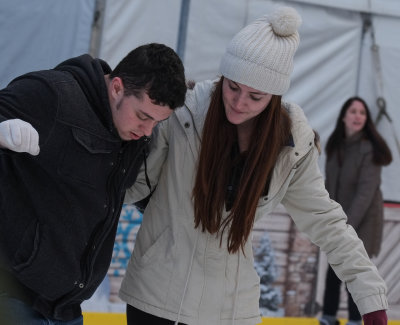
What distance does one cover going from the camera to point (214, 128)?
2.61 metres

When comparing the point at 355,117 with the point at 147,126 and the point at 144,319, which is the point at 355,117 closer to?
the point at 144,319

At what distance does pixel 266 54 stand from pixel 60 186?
811 millimetres

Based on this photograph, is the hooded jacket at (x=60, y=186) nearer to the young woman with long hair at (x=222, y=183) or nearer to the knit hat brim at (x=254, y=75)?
the young woman with long hair at (x=222, y=183)

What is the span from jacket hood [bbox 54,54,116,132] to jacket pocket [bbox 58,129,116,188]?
0.22 ft

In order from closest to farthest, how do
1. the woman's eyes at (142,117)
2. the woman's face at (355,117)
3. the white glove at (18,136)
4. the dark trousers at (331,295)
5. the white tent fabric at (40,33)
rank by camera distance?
the white glove at (18,136) → the woman's eyes at (142,117) → the white tent fabric at (40,33) → the woman's face at (355,117) → the dark trousers at (331,295)

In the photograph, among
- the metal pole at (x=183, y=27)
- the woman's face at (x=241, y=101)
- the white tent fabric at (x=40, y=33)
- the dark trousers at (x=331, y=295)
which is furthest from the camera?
the dark trousers at (x=331, y=295)

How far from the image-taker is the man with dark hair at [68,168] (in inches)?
87.0

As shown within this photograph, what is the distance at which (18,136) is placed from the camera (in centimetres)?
198

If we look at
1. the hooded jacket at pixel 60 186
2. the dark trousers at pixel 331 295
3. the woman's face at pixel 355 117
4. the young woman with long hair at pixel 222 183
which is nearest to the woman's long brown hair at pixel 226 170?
the young woman with long hair at pixel 222 183

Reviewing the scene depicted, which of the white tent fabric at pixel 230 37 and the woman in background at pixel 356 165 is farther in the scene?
the woman in background at pixel 356 165

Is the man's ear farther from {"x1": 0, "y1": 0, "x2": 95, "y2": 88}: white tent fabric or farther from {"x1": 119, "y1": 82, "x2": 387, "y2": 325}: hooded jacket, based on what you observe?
{"x1": 0, "y1": 0, "x2": 95, "y2": 88}: white tent fabric

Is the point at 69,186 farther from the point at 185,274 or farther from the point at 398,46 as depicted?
the point at 398,46

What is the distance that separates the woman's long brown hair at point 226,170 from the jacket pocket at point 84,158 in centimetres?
36

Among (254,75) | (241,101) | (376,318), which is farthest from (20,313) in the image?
(376,318)
